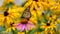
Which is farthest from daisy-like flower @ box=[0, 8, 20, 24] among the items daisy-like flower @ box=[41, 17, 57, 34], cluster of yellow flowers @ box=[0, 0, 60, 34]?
daisy-like flower @ box=[41, 17, 57, 34]

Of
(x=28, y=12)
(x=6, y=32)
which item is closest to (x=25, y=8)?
(x=28, y=12)

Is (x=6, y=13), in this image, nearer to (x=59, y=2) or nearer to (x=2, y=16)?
(x=2, y=16)

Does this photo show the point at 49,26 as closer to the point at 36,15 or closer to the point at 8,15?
the point at 36,15

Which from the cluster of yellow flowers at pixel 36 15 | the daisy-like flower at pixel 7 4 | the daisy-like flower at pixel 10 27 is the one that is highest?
the daisy-like flower at pixel 7 4

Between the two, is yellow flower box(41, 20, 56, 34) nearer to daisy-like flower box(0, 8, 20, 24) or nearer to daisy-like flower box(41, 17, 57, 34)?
daisy-like flower box(41, 17, 57, 34)

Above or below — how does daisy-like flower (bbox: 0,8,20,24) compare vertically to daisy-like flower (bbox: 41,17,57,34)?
above

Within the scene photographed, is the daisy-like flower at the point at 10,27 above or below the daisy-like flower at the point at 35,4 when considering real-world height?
below

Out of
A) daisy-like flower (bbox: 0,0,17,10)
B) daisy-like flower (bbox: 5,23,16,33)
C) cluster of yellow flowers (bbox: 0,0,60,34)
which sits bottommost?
daisy-like flower (bbox: 5,23,16,33)

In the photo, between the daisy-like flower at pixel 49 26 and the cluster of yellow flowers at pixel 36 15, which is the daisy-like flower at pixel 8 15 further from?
the daisy-like flower at pixel 49 26

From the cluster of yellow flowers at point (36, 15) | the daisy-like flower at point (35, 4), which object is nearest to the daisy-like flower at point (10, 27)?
the cluster of yellow flowers at point (36, 15)
